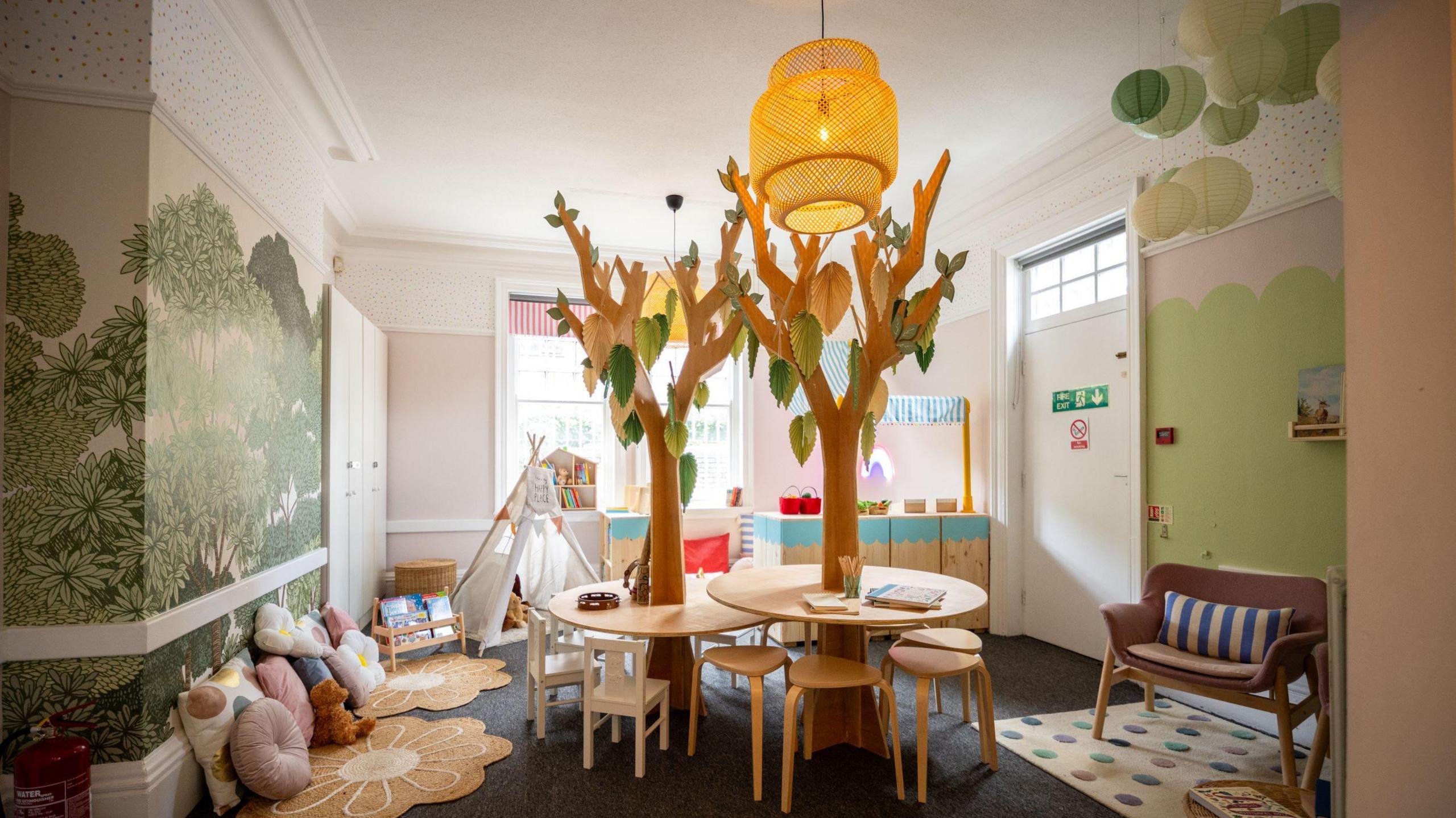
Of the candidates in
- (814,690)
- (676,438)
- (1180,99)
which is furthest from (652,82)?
(814,690)

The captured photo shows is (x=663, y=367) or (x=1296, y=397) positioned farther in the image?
(x=663, y=367)

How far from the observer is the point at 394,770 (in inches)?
115

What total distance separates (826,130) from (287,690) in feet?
10.2

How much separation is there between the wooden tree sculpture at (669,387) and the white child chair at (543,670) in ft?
1.35

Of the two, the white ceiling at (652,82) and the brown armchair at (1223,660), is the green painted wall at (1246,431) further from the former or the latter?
the white ceiling at (652,82)

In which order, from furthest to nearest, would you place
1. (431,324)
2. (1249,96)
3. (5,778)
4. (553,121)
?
1. (431,324)
2. (553,121)
3. (1249,96)
4. (5,778)

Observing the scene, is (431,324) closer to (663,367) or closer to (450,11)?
(663,367)

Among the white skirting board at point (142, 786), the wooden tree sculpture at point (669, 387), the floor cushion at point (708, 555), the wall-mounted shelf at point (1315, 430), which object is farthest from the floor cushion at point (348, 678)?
the wall-mounted shelf at point (1315, 430)

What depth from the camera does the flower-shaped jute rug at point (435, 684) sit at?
3654 millimetres

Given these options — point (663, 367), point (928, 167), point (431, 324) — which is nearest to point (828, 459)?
point (928, 167)

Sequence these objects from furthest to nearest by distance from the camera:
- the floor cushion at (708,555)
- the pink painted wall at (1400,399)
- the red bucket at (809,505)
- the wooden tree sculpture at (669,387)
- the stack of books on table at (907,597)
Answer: the floor cushion at (708,555) < the red bucket at (809,505) < the wooden tree sculpture at (669,387) < the stack of books on table at (907,597) < the pink painted wall at (1400,399)

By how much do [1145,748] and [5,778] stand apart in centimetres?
409

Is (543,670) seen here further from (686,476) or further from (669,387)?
(669,387)

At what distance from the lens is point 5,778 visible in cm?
218
